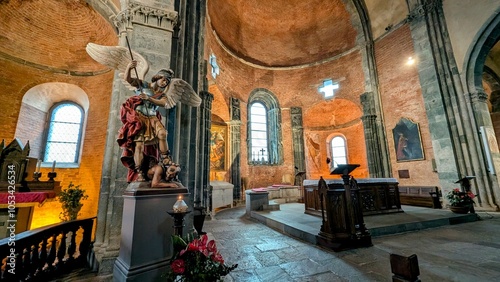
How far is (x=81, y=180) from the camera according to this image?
25.5 ft

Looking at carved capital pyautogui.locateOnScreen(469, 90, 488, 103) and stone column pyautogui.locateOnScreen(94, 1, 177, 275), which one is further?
carved capital pyautogui.locateOnScreen(469, 90, 488, 103)

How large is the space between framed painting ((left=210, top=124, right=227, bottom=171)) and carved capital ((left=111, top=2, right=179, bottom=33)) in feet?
21.2

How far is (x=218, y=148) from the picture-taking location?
33.8 ft

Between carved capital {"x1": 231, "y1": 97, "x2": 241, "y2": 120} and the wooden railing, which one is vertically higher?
carved capital {"x1": 231, "y1": 97, "x2": 241, "y2": 120}

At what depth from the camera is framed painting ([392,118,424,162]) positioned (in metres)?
7.91

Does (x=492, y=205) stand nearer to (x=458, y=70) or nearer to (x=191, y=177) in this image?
(x=458, y=70)

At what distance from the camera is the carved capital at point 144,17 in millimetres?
3969

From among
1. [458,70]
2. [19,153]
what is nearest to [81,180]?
[19,153]

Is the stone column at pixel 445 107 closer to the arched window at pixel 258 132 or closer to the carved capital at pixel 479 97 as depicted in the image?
the carved capital at pixel 479 97

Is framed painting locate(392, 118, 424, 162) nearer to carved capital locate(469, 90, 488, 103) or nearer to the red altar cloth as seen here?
carved capital locate(469, 90, 488, 103)

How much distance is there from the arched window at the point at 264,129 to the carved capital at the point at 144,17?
7729mm

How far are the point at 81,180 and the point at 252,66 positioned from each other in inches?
402

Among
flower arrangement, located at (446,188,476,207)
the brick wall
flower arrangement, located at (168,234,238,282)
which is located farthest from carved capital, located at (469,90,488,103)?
flower arrangement, located at (168,234,238,282)

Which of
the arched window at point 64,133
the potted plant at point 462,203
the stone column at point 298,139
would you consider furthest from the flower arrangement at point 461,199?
the arched window at point 64,133
